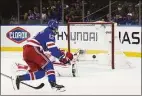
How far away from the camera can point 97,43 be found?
1023cm

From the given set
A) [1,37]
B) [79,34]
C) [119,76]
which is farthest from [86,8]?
[119,76]

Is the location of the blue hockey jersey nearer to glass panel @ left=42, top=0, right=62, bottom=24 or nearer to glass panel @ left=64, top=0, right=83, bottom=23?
glass panel @ left=64, top=0, right=83, bottom=23

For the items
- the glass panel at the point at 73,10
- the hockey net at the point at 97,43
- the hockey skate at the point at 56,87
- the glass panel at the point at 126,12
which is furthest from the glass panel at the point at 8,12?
the hockey skate at the point at 56,87

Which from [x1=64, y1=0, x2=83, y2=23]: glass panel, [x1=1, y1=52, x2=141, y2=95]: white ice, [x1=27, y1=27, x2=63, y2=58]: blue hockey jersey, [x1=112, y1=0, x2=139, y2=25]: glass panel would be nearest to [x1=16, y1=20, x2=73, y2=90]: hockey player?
[x1=27, y1=27, x2=63, y2=58]: blue hockey jersey

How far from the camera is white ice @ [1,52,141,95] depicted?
620 centimetres

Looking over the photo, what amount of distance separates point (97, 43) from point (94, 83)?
3291 mm

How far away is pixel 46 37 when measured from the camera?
607cm

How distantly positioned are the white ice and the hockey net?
272mm

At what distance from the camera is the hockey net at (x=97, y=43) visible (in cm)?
891

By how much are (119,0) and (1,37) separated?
3.42 metres

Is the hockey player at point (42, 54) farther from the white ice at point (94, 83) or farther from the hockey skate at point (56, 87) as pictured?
the white ice at point (94, 83)

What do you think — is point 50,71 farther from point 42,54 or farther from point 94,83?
point 94,83

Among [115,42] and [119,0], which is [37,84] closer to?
[115,42]

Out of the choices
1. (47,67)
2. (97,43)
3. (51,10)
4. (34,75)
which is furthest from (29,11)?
(47,67)
